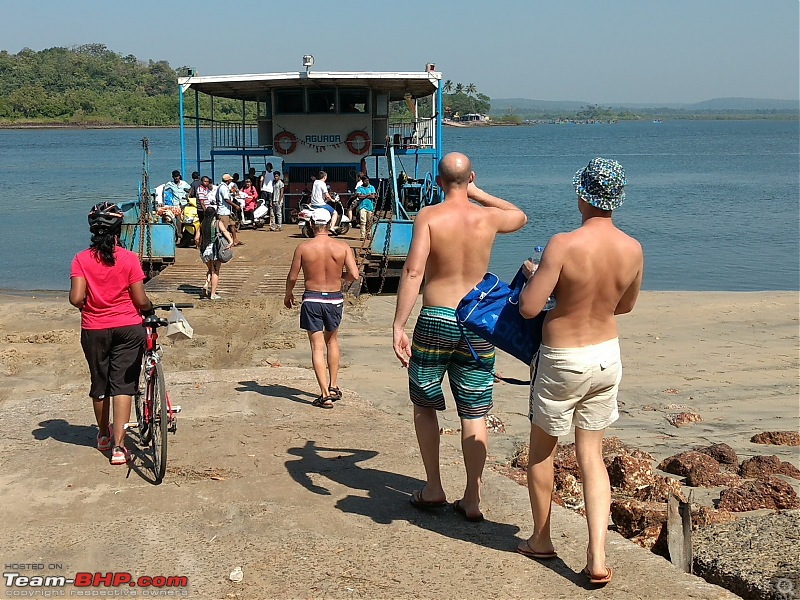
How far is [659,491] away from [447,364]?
2.37 metres

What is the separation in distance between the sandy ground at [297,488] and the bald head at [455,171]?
1732mm

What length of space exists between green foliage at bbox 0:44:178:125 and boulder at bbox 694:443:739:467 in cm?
12644

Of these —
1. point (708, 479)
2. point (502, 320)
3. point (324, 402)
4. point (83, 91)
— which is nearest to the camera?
point (502, 320)

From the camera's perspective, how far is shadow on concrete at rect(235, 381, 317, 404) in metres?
7.64

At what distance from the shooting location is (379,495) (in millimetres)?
5344

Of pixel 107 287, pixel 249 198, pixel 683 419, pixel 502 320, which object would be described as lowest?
pixel 683 419

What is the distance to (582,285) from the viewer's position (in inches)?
155

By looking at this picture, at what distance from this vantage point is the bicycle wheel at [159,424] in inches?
212

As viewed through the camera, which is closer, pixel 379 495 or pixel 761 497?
pixel 379 495

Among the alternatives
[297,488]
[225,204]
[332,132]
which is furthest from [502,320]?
[332,132]

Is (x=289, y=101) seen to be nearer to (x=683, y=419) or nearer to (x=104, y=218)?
(x=683, y=419)

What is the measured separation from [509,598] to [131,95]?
150m

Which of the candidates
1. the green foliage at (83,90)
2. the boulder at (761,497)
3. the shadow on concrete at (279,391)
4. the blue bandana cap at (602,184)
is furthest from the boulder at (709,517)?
the green foliage at (83,90)

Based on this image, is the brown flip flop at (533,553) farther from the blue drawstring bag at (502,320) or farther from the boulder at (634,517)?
the boulder at (634,517)
